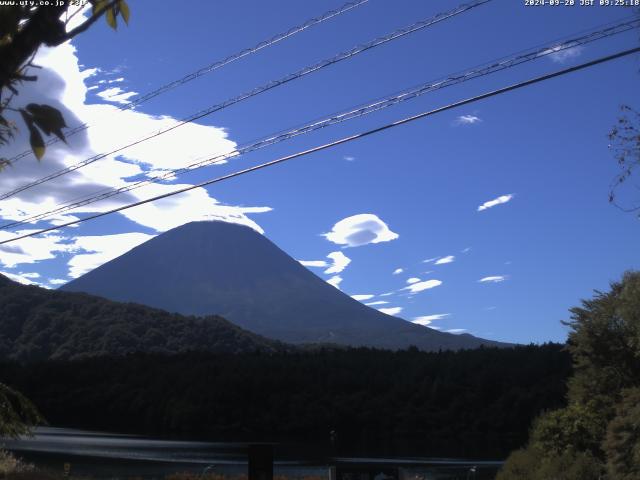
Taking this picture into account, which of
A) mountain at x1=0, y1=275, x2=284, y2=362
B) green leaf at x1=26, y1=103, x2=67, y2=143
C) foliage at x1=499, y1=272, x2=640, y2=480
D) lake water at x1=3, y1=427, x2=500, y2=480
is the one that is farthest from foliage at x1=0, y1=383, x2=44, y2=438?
mountain at x1=0, y1=275, x2=284, y2=362

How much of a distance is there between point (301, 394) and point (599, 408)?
8221cm

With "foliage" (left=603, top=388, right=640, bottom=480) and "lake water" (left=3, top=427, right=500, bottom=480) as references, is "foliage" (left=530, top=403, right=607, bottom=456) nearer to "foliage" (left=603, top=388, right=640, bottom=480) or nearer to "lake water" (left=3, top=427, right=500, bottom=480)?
"foliage" (left=603, top=388, right=640, bottom=480)

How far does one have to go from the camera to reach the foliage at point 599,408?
20062mm

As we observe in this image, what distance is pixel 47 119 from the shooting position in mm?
3301

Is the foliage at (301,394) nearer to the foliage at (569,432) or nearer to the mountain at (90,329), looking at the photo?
the mountain at (90,329)

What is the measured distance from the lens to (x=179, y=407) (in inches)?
4031

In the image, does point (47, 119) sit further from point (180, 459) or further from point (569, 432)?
point (180, 459)

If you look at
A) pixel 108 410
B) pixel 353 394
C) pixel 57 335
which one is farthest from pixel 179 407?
pixel 57 335

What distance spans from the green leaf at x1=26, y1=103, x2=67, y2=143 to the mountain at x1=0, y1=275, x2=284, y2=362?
12964cm

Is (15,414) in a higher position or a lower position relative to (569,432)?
higher

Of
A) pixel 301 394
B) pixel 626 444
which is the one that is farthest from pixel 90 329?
pixel 626 444

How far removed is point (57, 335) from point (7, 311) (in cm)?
1263

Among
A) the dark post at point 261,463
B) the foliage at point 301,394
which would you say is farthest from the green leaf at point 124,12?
the foliage at point 301,394

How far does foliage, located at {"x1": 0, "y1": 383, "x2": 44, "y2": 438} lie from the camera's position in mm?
19219
